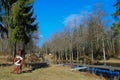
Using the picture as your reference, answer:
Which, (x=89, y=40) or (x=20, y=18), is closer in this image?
(x=20, y=18)

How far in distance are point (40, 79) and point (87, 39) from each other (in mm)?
55399

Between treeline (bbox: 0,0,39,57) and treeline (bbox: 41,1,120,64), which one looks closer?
treeline (bbox: 0,0,39,57)

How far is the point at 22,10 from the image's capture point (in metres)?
24.6

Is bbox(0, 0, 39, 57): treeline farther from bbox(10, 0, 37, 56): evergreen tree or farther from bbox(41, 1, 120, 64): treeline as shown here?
bbox(41, 1, 120, 64): treeline

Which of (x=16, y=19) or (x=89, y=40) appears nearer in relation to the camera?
(x=16, y=19)

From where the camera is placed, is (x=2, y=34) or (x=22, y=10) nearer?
(x=22, y=10)

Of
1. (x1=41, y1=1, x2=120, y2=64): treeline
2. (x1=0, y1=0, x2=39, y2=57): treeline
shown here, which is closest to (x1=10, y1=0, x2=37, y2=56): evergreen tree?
(x1=0, y1=0, x2=39, y2=57): treeline

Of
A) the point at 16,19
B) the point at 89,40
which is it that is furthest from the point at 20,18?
the point at 89,40

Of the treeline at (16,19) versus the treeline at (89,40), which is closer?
the treeline at (16,19)

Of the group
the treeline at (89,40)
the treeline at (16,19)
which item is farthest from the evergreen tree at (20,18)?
the treeline at (89,40)

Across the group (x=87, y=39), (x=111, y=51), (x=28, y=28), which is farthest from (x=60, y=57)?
(x=28, y=28)

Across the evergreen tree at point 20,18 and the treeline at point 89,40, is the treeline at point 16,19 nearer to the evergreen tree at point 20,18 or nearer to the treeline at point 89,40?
the evergreen tree at point 20,18

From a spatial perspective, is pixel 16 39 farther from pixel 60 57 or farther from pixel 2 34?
pixel 60 57

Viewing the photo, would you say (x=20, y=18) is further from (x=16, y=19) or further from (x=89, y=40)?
(x=89, y=40)
